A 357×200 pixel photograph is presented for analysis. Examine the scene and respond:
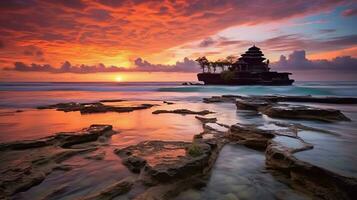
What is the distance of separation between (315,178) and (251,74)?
5413 cm

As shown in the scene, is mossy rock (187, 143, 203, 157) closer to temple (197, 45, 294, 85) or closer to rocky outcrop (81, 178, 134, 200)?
rocky outcrop (81, 178, 134, 200)

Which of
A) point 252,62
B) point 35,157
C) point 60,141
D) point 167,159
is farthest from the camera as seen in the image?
point 252,62

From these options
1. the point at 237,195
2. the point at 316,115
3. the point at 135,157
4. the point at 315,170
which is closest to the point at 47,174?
the point at 135,157

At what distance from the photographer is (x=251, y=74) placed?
55812mm

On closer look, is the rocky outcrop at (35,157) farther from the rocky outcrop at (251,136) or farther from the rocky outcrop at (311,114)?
the rocky outcrop at (311,114)

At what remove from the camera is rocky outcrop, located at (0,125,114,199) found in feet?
15.0

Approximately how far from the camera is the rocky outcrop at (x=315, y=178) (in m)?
3.88

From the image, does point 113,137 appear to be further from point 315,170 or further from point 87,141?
point 315,170

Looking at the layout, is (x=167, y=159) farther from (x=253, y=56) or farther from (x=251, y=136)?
(x=253, y=56)

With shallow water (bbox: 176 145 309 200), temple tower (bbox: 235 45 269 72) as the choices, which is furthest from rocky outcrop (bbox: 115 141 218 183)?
temple tower (bbox: 235 45 269 72)

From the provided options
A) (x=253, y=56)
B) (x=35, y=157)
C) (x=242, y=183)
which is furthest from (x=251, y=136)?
(x=253, y=56)

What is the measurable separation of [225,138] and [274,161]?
9.21 feet

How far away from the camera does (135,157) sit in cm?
575

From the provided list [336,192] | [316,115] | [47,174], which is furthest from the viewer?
[316,115]
